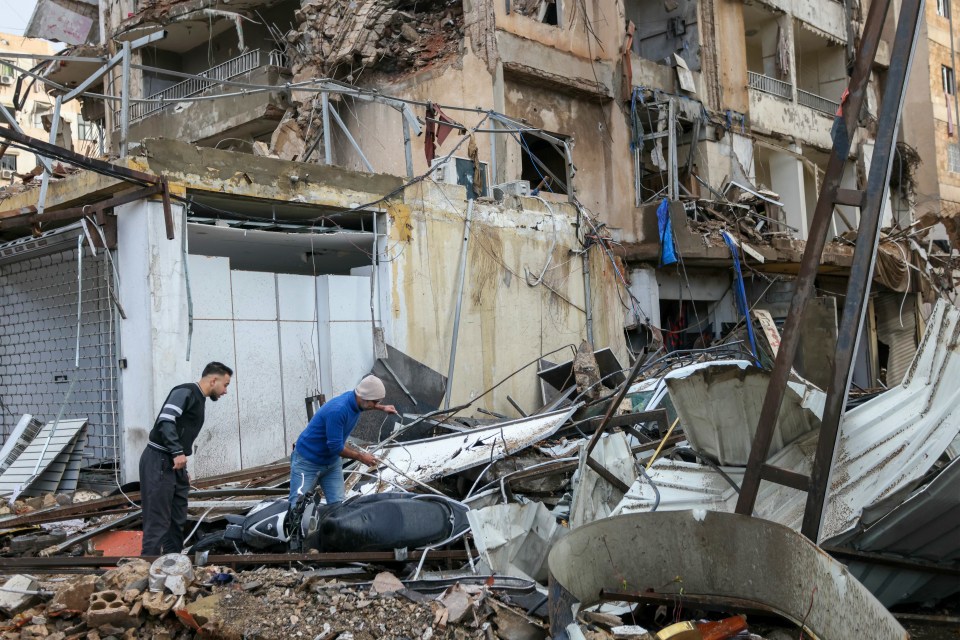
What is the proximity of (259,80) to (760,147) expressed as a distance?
12758 millimetres

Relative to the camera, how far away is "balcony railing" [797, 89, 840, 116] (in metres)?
23.9

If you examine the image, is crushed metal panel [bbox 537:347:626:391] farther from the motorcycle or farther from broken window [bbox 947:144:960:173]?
broken window [bbox 947:144:960:173]

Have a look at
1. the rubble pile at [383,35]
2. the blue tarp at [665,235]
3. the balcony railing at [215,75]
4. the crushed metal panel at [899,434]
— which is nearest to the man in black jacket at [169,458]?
the crushed metal panel at [899,434]

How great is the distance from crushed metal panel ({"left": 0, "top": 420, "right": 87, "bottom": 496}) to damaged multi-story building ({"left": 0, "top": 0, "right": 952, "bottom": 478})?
352 millimetres

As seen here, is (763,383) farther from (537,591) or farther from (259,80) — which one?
(259,80)

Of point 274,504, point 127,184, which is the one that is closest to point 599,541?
point 274,504

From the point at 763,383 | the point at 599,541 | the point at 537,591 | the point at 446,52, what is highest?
the point at 446,52

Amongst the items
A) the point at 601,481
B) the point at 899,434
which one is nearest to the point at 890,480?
the point at 899,434

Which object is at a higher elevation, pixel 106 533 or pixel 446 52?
pixel 446 52

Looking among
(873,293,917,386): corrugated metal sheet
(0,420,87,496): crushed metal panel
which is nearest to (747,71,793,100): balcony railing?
(873,293,917,386): corrugated metal sheet

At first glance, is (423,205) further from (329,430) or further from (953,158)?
(953,158)

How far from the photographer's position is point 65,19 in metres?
24.1

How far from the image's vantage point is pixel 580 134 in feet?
60.0

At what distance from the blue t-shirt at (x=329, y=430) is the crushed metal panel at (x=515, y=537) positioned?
132cm
